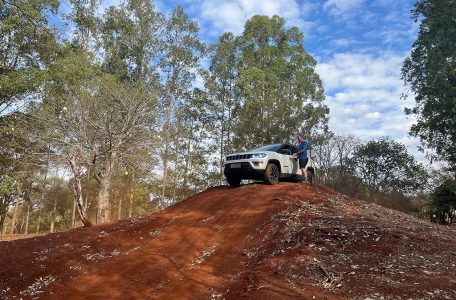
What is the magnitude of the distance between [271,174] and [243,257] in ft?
17.2

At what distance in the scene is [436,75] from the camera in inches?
786

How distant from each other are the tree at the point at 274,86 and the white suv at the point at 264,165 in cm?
1211

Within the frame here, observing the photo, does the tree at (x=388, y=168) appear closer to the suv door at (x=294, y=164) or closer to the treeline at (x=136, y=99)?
the treeline at (x=136, y=99)

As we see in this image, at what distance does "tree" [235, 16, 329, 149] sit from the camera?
25.0 m

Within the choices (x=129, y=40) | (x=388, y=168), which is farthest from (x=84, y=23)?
(x=388, y=168)

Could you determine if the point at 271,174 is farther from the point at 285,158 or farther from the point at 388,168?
the point at 388,168

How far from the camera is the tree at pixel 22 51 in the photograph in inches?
559

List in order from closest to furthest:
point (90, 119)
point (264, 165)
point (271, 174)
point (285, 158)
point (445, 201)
→ 1. point (264, 165)
2. point (271, 174)
3. point (285, 158)
4. point (90, 119)
5. point (445, 201)

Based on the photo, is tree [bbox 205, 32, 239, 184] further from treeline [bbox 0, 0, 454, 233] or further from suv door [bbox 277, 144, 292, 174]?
suv door [bbox 277, 144, 292, 174]

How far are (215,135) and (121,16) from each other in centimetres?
1069

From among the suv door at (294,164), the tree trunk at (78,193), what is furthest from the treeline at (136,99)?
the suv door at (294,164)

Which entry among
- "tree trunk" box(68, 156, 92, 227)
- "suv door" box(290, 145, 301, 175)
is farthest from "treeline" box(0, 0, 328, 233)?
"suv door" box(290, 145, 301, 175)

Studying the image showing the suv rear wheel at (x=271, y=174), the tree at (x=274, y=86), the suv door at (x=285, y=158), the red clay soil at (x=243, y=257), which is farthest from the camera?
the tree at (x=274, y=86)

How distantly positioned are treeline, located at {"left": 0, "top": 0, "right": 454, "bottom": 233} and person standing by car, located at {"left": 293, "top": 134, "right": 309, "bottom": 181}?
6.12 meters
